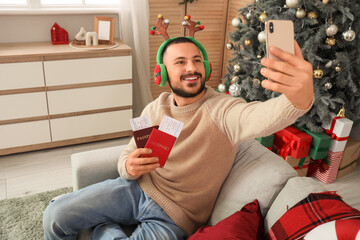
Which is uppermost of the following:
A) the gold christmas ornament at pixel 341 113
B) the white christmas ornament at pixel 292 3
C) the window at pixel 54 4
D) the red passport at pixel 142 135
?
the white christmas ornament at pixel 292 3

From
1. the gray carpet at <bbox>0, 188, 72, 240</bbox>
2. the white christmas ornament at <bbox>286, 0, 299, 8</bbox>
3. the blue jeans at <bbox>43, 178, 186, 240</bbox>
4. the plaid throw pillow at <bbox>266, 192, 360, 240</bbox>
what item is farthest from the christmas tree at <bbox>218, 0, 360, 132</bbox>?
the gray carpet at <bbox>0, 188, 72, 240</bbox>

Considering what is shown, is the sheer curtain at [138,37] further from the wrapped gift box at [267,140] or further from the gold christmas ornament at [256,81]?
the wrapped gift box at [267,140]

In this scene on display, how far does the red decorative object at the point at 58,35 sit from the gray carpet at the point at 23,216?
1.28m

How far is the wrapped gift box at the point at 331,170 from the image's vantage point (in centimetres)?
230

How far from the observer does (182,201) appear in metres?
1.35

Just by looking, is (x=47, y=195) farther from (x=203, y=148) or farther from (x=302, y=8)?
(x=302, y=8)

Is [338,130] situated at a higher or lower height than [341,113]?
lower

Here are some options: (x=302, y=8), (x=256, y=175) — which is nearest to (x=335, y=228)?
(x=256, y=175)

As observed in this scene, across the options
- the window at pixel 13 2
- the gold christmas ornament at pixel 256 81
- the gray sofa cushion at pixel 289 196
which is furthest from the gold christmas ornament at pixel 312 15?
the window at pixel 13 2

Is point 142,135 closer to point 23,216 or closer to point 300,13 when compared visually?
point 23,216

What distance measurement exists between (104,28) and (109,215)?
6.09ft

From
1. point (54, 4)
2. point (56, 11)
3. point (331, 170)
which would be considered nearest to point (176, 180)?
point (331, 170)

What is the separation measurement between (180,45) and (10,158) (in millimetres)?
1903

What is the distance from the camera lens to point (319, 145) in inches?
87.6
